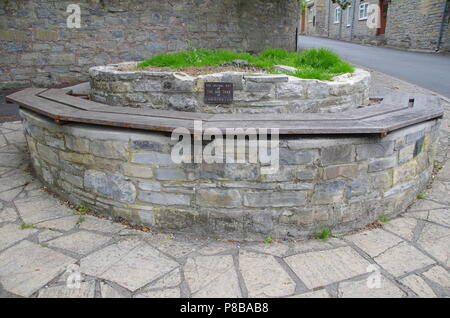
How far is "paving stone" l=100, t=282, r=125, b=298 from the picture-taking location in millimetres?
2127

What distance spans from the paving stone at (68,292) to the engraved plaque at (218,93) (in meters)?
1.80

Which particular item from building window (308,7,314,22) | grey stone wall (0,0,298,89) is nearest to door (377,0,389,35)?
building window (308,7,314,22)

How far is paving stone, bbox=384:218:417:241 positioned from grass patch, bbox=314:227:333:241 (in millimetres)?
522

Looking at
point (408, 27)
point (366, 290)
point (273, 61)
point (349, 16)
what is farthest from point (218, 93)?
point (349, 16)

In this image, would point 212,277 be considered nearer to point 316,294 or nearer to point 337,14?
point 316,294

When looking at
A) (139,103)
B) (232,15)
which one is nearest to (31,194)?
(139,103)

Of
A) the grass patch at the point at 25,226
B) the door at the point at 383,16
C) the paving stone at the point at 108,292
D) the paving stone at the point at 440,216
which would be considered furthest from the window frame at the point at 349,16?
the paving stone at the point at 108,292

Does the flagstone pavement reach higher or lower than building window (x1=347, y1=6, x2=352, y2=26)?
lower

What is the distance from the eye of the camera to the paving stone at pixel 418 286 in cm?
217

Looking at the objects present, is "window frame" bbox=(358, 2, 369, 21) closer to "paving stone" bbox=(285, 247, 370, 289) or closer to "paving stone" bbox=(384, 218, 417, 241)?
"paving stone" bbox=(384, 218, 417, 241)

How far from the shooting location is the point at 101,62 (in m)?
8.07

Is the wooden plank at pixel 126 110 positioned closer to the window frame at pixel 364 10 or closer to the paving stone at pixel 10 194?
the paving stone at pixel 10 194
